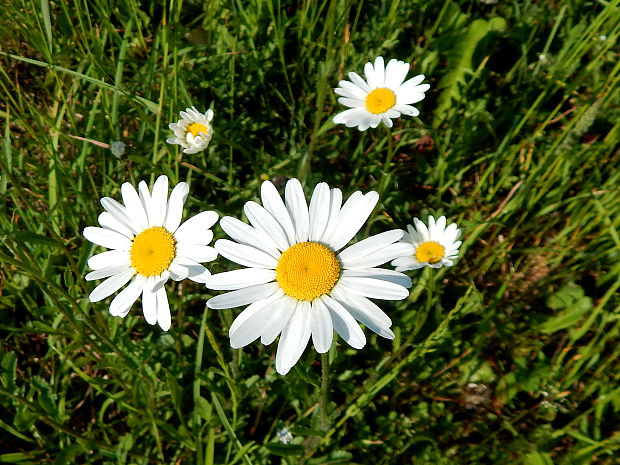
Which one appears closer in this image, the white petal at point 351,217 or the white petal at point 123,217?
the white petal at point 351,217

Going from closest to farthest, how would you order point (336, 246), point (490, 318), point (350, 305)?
point (350, 305), point (336, 246), point (490, 318)

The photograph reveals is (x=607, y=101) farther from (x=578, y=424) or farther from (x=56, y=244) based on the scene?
(x=56, y=244)

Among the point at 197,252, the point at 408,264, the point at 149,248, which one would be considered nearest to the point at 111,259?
the point at 149,248

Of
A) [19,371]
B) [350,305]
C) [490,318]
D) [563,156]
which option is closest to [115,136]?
[19,371]

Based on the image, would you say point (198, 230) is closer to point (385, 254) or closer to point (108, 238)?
point (108, 238)

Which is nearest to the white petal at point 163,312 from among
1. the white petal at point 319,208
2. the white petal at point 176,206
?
the white petal at point 176,206

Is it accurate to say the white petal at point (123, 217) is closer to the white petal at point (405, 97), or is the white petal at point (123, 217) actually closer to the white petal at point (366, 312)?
the white petal at point (366, 312)
